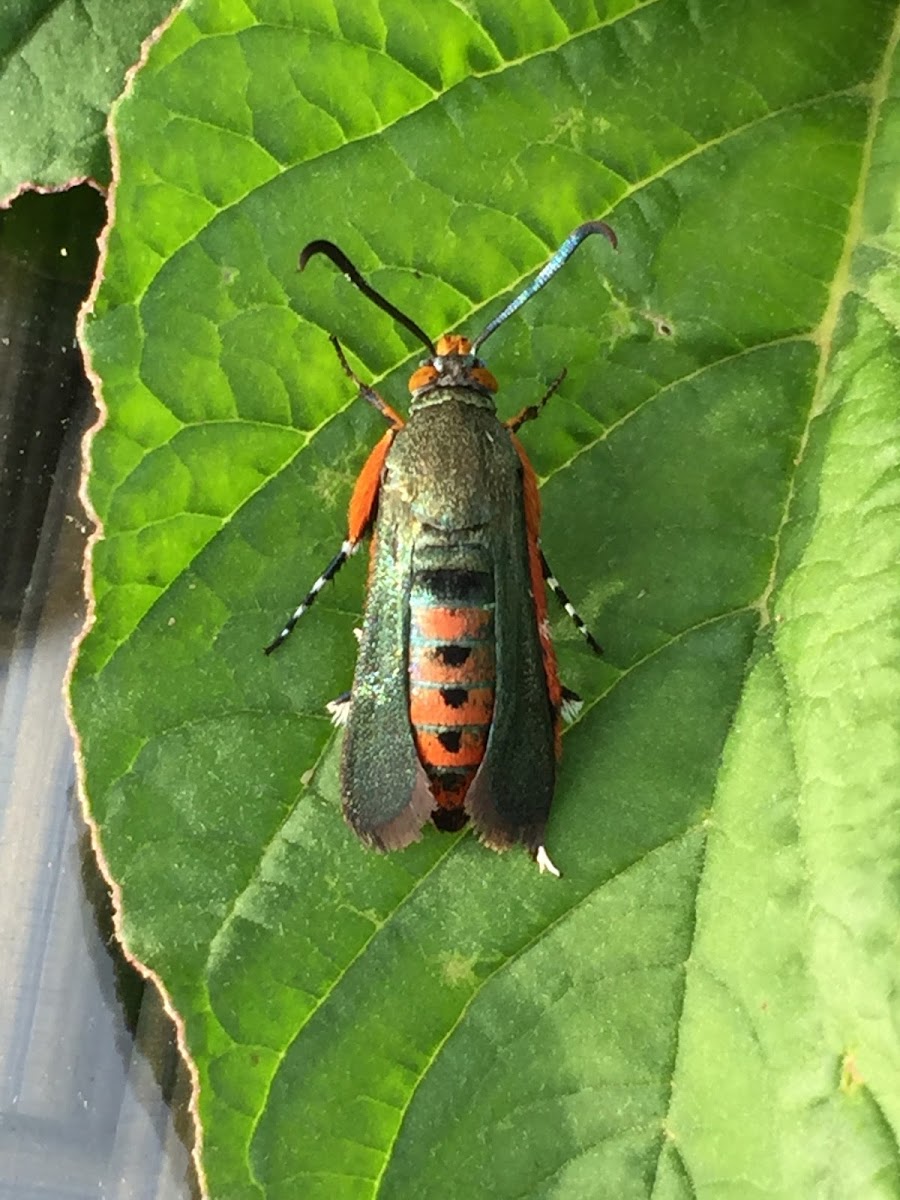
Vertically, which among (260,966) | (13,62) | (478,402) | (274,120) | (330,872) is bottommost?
(260,966)

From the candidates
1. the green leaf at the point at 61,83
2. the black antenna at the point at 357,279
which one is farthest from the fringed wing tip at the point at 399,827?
the green leaf at the point at 61,83

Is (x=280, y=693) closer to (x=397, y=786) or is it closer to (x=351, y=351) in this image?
(x=397, y=786)

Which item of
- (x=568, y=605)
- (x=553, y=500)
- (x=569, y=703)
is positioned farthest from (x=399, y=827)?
(x=553, y=500)

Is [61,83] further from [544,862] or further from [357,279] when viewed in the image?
[544,862]

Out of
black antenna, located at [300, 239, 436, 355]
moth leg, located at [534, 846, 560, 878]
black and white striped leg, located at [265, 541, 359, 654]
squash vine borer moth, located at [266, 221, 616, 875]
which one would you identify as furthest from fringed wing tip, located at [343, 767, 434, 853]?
black antenna, located at [300, 239, 436, 355]

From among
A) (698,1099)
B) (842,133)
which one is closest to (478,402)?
(842,133)
